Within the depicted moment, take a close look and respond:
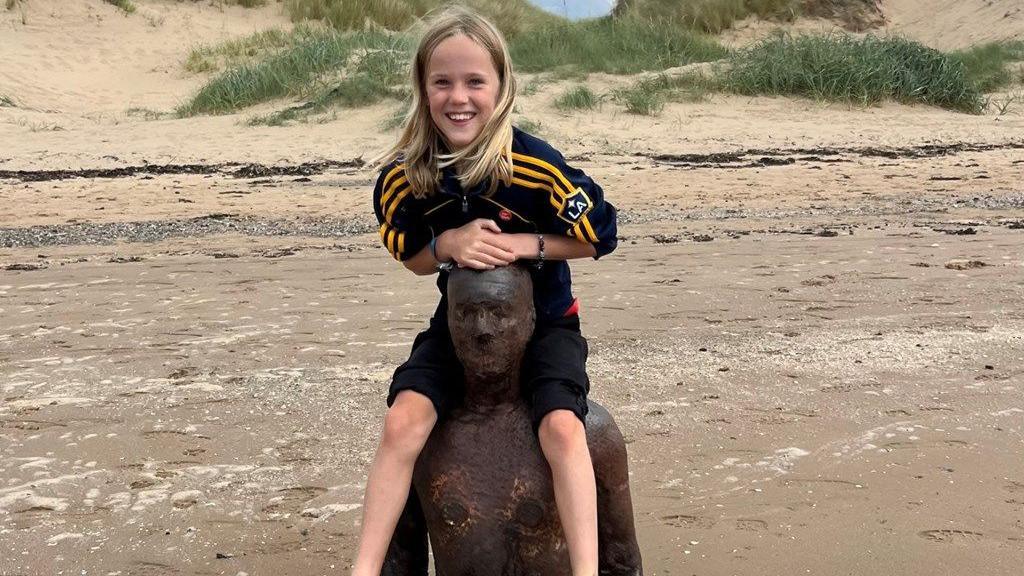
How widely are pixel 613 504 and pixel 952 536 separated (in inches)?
50.2

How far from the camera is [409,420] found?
2.68 m

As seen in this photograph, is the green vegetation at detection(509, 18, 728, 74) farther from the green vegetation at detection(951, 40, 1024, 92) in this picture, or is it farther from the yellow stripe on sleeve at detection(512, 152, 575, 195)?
the yellow stripe on sleeve at detection(512, 152, 575, 195)

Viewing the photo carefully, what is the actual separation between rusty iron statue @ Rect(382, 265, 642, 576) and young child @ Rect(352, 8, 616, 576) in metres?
0.06

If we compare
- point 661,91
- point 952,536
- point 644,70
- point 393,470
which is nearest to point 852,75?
point 661,91

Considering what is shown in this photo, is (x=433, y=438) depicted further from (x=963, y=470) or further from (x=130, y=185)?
(x=130, y=185)

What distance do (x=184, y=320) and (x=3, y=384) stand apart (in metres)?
1.21

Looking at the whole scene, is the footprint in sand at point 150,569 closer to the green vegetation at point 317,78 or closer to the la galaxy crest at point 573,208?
the la galaxy crest at point 573,208

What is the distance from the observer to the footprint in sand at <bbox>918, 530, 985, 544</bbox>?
3354mm

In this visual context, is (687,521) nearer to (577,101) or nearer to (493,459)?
(493,459)

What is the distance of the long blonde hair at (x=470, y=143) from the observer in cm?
269

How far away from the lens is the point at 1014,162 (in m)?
10.9

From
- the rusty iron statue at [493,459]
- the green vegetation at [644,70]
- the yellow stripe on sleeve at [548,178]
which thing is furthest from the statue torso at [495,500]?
the green vegetation at [644,70]

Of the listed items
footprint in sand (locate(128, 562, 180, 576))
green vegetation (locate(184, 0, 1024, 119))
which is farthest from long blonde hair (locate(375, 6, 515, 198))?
green vegetation (locate(184, 0, 1024, 119))

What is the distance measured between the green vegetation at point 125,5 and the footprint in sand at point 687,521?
62.3 feet
